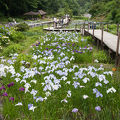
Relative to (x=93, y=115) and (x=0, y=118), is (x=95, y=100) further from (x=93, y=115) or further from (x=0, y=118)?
(x=0, y=118)

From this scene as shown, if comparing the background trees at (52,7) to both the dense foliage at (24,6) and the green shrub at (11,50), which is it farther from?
the green shrub at (11,50)

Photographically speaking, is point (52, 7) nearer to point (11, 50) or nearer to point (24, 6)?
point (24, 6)

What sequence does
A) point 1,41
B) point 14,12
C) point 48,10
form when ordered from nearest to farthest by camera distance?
point 1,41 → point 14,12 → point 48,10

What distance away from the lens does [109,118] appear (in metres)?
2.11

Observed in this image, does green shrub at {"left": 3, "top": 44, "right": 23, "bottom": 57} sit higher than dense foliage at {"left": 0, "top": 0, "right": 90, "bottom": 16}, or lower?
lower

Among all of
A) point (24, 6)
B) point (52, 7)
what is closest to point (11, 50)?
point (24, 6)

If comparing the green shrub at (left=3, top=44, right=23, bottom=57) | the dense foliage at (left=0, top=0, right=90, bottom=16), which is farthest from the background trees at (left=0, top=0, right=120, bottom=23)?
the green shrub at (left=3, top=44, right=23, bottom=57)

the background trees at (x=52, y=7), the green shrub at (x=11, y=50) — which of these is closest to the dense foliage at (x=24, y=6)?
the background trees at (x=52, y=7)

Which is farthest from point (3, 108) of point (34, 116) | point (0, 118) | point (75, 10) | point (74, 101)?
point (75, 10)

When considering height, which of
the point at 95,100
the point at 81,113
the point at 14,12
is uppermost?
the point at 14,12

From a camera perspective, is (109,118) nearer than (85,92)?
Yes

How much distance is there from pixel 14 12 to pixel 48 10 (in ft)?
70.3

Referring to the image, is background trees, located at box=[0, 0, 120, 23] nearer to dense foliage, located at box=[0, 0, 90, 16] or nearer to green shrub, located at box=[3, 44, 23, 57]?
dense foliage, located at box=[0, 0, 90, 16]

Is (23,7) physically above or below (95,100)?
above
